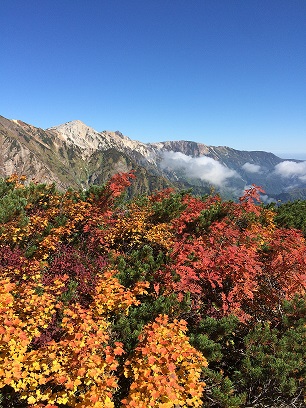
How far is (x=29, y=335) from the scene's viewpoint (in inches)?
335

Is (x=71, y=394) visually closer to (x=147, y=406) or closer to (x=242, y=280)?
(x=147, y=406)

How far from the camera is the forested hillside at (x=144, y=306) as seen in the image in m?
7.25

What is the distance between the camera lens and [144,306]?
33.8 ft

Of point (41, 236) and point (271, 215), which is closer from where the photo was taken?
point (41, 236)

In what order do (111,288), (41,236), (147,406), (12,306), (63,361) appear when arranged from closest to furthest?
(147,406), (63,361), (12,306), (111,288), (41,236)

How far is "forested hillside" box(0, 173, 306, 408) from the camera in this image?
725cm

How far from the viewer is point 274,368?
789 cm

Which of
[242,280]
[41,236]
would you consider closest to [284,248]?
[242,280]

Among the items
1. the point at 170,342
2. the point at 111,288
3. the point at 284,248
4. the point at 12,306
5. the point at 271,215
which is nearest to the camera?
the point at 170,342

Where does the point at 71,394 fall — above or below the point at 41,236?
below

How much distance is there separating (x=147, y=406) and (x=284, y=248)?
10.3m

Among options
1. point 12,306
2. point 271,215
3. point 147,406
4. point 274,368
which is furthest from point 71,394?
point 271,215

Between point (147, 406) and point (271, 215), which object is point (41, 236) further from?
point (271, 215)

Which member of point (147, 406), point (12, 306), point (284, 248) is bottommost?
point (147, 406)
